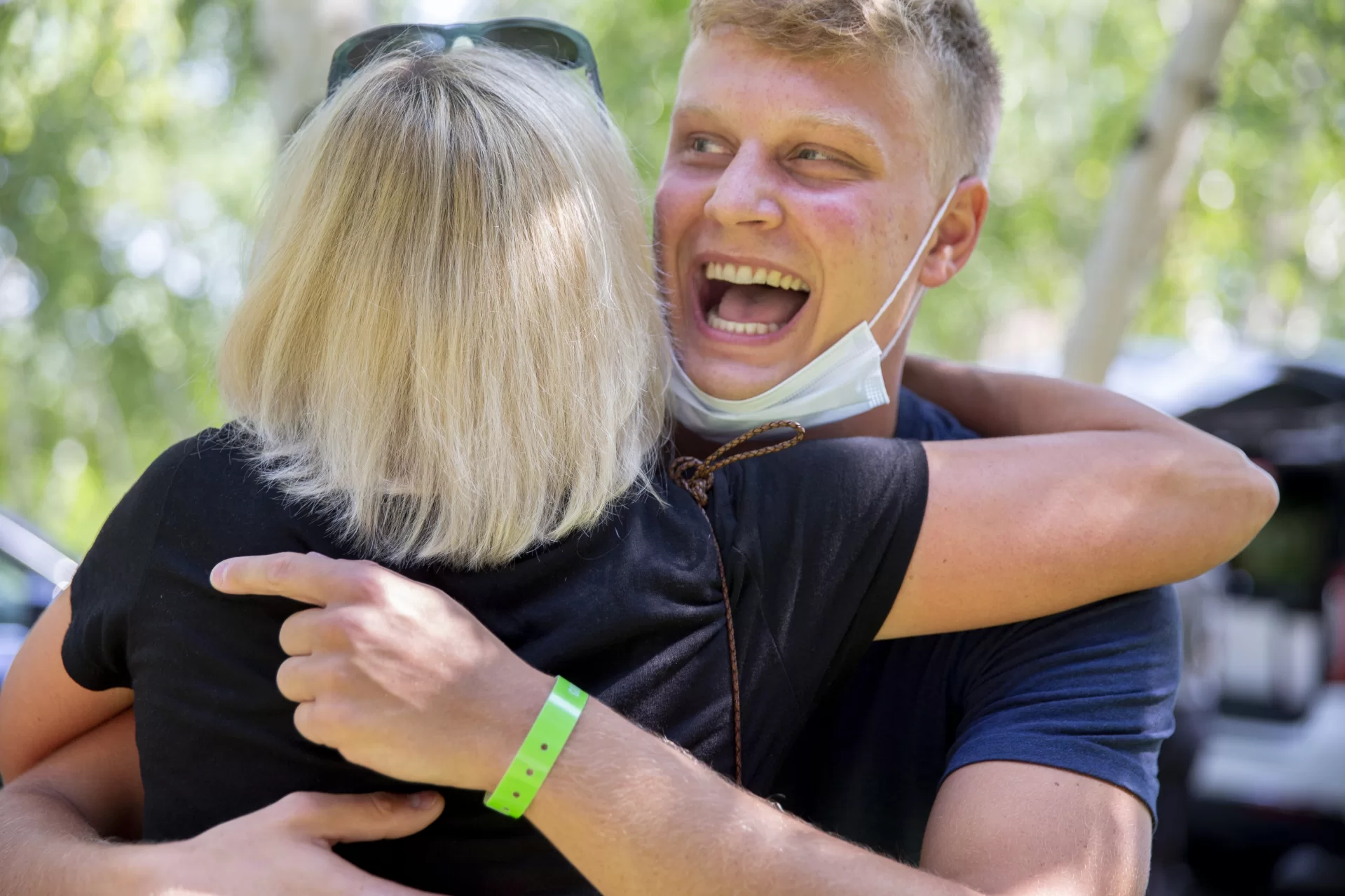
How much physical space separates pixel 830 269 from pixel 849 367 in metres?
0.20

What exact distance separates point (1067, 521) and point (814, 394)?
64cm

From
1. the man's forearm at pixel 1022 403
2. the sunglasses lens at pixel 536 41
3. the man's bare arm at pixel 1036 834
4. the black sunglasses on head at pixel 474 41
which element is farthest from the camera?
the man's forearm at pixel 1022 403

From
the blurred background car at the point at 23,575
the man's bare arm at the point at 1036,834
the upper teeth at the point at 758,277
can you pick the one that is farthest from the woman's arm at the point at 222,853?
the blurred background car at the point at 23,575

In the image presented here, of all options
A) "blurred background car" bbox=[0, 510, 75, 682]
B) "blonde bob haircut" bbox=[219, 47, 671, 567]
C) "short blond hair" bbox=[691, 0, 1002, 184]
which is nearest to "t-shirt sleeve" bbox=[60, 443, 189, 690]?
"blonde bob haircut" bbox=[219, 47, 671, 567]

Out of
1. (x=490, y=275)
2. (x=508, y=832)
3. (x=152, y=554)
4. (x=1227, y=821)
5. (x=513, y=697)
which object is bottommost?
(x=1227, y=821)

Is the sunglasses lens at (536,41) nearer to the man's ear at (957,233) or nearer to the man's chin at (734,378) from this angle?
the man's chin at (734,378)

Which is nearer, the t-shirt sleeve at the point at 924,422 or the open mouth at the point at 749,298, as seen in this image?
the open mouth at the point at 749,298

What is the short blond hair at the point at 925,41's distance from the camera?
2.47m

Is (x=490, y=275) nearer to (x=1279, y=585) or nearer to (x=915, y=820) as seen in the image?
(x=915, y=820)

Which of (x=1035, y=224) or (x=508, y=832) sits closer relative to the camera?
(x=508, y=832)

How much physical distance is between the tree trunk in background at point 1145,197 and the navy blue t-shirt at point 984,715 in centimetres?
235

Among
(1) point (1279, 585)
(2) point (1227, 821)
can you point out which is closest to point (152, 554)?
(2) point (1227, 821)

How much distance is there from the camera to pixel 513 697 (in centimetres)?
163

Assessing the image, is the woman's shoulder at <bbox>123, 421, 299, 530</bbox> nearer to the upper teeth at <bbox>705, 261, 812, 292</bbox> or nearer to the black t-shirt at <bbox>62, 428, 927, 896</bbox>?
the black t-shirt at <bbox>62, 428, 927, 896</bbox>
